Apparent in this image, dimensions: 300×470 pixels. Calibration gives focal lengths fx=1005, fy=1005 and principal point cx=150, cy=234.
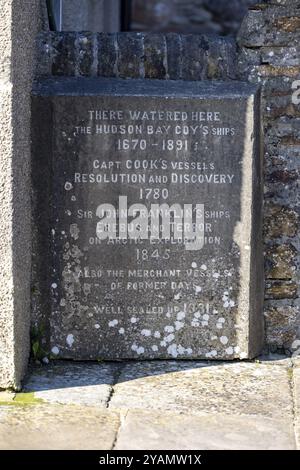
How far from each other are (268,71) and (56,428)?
1.87 m

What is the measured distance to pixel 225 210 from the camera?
4.33 metres

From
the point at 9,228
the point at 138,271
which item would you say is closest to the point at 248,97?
the point at 138,271

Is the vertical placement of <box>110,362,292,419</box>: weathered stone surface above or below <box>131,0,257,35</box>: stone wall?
below

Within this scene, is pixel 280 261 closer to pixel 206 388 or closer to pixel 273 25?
pixel 206 388

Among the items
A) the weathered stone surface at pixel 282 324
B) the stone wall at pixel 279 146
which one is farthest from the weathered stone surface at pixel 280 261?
the weathered stone surface at pixel 282 324

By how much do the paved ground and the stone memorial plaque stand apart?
159mm

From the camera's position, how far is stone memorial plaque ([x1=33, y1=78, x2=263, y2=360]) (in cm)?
430

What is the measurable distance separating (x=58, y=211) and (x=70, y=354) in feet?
2.05

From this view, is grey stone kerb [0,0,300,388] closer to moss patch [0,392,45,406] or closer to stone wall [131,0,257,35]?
moss patch [0,392,45,406]

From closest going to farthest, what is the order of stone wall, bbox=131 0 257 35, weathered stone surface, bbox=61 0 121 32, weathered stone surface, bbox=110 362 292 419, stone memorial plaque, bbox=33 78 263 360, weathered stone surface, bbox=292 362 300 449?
weathered stone surface, bbox=292 362 300 449 → weathered stone surface, bbox=110 362 292 419 → stone memorial plaque, bbox=33 78 263 360 → weathered stone surface, bbox=61 0 121 32 → stone wall, bbox=131 0 257 35

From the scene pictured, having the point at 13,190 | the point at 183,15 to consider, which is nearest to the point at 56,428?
the point at 13,190

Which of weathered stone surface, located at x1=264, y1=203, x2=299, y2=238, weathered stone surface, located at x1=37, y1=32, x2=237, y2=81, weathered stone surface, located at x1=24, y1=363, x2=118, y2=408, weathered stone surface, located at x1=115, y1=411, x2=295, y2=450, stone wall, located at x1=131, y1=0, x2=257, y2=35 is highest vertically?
stone wall, located at x1=131, y1=0, x2=257, y2=35

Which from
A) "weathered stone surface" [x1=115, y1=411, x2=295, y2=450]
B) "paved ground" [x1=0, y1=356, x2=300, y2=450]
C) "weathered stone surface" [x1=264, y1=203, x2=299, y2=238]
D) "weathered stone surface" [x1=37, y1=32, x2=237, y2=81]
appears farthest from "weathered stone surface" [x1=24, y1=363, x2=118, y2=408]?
"weathered stone surface" [x1=37, y1=32, x2=237, y2=81]
